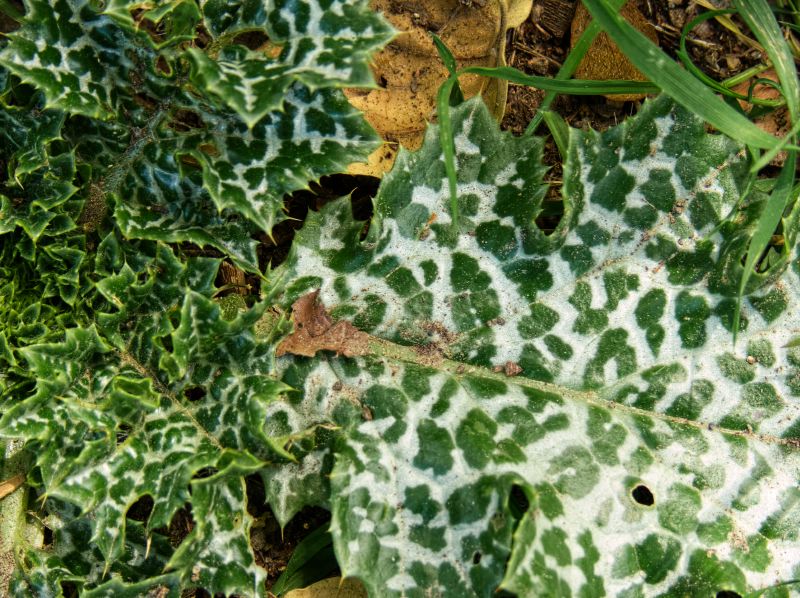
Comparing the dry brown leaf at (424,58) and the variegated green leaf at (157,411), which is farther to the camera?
the dry brown leaf at (424,58)

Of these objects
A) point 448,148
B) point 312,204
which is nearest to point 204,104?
point 312,204

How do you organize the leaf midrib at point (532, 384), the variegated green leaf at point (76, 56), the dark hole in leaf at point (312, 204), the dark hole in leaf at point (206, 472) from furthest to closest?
the dark hole in leaf at point (312, 204) < the dark hole in leaf at point (206, 472) < the leaf midrib at point (532, 384) < the variegated green leaf at point (76, 56)

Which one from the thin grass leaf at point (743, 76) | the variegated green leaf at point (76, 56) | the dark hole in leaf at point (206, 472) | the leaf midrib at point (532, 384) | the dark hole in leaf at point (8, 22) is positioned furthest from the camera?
the thin grass leaf at point (743, 76)

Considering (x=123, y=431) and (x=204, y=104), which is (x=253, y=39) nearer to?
(x=204, y=104)

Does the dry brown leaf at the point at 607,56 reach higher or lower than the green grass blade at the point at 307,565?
higher

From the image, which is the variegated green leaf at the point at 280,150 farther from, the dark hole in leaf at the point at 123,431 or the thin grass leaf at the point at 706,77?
the thin grass leaf at the point at 706,77

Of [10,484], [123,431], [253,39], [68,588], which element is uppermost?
[253,39]

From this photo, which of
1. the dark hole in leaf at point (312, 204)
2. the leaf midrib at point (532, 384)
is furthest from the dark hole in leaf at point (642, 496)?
the dark hole in leaf at point (312, 204)
